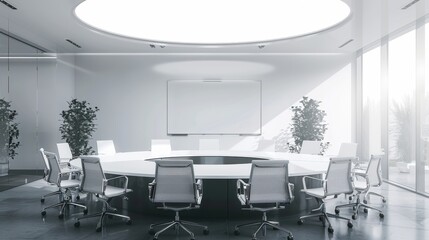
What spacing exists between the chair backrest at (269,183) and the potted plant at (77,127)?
621cm

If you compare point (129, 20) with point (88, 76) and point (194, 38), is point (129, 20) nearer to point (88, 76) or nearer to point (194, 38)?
point (194, 38)

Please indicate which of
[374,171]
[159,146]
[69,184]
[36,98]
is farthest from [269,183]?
[36,98]

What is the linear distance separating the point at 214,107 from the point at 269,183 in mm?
5877

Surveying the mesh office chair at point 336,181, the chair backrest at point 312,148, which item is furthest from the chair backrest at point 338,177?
the chair backrest at point 312,148

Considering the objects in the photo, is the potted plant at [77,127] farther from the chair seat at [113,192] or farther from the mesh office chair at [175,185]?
the mesh office chair at [175,185]

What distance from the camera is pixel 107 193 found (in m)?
4.25

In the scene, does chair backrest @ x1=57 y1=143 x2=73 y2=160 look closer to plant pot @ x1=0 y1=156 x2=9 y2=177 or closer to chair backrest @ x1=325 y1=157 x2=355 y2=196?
plant pot @ x1=0 y1=156 x2=9 y2=177

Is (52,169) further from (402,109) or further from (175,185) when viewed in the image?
(402,109)

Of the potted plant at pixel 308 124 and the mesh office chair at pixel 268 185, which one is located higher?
the potted plant at pixel 308 124

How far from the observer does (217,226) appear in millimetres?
4422

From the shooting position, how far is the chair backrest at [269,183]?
150 inches

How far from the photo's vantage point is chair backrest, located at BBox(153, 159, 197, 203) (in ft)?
12.5

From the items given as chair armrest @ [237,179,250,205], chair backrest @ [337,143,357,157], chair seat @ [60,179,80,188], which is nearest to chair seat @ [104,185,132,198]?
chair seat @ [60,179,80,188]

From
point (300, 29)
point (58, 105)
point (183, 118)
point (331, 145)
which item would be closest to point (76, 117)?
point (58, 105)
